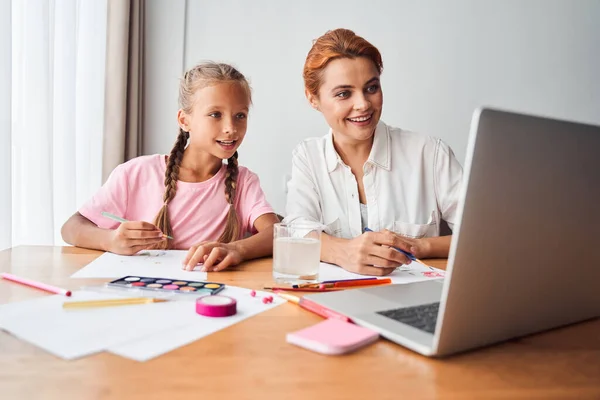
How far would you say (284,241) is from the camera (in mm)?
962

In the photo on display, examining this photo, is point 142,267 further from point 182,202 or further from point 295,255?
point 182,202

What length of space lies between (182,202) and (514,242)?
124 cm

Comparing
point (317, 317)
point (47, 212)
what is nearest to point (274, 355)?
point (317, 317)

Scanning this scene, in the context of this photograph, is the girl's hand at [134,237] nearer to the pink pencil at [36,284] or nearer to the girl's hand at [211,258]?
the girl's hand at [211,258]

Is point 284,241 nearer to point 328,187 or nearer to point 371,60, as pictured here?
point 328,187

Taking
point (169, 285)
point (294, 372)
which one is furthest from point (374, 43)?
point (294, 372)

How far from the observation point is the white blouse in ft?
Result: 5.64

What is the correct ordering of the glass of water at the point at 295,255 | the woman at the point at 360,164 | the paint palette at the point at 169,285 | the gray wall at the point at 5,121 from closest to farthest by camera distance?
the paint palette at the point at 169,285
the glass of water at the point at 295,255
the gray wall at the point at 5,121
the woman at the point at 360,164

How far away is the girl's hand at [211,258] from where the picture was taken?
1041 mm

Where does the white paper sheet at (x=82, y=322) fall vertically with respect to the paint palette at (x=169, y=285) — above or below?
above

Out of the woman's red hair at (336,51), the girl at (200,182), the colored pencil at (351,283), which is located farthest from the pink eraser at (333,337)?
the woman's red hair at (336,51)

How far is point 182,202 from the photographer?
5.50 ft

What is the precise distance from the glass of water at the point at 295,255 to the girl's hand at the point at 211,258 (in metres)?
0.13

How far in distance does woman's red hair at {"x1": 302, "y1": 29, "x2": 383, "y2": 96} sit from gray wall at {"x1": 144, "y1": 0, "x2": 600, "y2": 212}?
687mm
